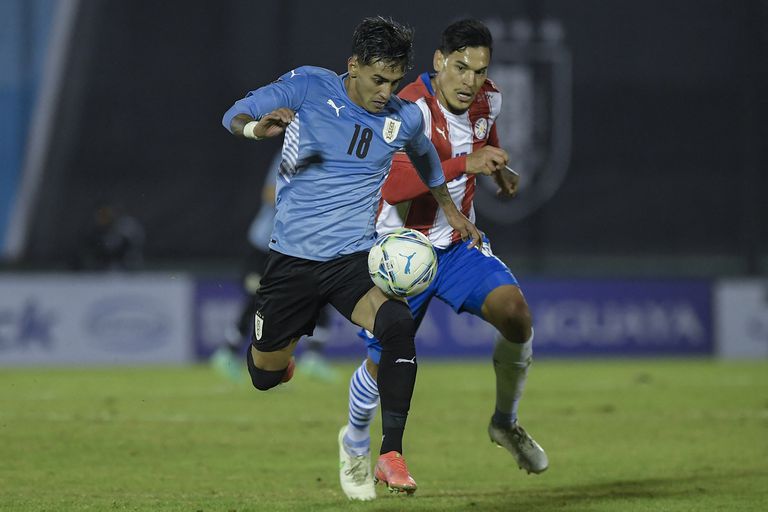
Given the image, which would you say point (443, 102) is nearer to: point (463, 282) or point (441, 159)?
point (441, 159)

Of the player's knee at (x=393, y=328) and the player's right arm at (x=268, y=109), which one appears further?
the player's knee at (x=393, y=328)

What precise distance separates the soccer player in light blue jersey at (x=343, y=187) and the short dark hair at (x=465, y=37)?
0.80 meters

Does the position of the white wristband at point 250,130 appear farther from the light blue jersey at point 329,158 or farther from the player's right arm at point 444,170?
the player's right arm at point 444,170

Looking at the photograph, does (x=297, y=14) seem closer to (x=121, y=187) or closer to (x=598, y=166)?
(x=121, y=187)

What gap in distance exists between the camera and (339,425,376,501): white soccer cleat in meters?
7.20

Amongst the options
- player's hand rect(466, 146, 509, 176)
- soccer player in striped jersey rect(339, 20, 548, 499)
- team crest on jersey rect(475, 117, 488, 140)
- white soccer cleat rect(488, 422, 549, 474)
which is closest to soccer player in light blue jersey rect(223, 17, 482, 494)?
player's hand rect(466, 146, 509, 176)

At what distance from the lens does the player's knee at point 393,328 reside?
6258mm

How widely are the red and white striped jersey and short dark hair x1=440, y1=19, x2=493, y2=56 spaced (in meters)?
0.36

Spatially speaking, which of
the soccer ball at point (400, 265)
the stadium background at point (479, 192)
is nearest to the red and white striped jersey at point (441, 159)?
the soccer ball at point (400, 265)

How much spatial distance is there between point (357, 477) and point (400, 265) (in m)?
1.48

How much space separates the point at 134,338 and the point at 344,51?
512 cm

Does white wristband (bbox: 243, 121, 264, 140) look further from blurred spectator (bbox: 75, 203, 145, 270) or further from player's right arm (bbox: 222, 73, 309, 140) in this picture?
blurred spectator (bbox: 75, 203, 145, 270)

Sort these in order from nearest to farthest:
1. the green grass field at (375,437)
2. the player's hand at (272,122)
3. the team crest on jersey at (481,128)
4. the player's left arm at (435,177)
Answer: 1. the player's hand at (272,122)
2. the player's left arm at (435,177)
3. the green grass field at (375,437)
4. the team crest on jersey at (481,128)

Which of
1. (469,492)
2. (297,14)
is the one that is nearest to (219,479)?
(469,492)
